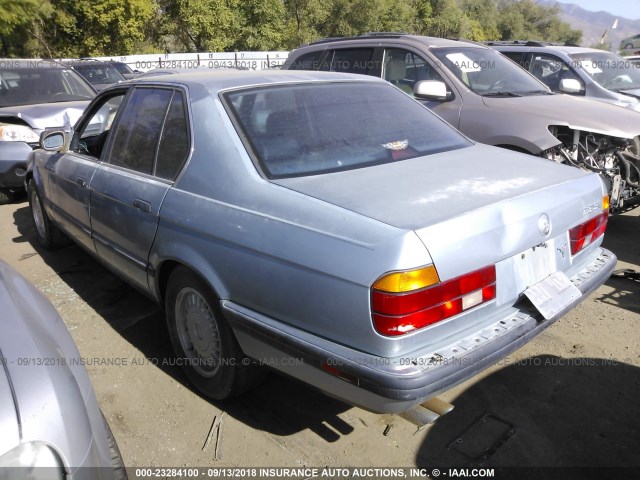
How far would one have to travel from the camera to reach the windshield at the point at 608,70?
8.42 metres

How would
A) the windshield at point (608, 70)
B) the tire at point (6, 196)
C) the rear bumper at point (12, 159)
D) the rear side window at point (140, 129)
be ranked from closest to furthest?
the rear side window at point (140, 129)
the rear bumper at point (12, 159)
the tire at point (6, 196)
the windshield at point (608, 70)

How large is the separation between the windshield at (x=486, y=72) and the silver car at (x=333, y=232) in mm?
2346

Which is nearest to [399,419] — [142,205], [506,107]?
[142,205]

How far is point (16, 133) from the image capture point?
279 inches

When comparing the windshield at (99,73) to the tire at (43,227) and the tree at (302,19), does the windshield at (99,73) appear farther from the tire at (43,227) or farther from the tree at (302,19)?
the tree at (302,19)

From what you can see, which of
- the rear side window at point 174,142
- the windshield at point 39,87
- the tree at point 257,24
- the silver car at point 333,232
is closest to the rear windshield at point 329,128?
the silver car at point 333,232

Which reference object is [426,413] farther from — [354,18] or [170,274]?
[354,18]

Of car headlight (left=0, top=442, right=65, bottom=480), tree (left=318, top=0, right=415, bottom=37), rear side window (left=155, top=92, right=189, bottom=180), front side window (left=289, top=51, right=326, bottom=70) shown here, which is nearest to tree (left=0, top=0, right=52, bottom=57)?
tree (left=318, top=0, right=415, bottom=37)

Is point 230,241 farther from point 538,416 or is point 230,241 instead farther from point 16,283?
point 538,416

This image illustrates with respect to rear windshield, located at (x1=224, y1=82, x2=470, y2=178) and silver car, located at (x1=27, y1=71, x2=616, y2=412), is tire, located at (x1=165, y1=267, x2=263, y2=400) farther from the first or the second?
rear windshield, located at (x1=224, y1=82, x2=470, y2=178)

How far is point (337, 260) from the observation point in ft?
7.32

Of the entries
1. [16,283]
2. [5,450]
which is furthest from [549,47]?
[5,450]

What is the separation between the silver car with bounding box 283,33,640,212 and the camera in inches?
203

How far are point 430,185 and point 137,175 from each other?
1.78m
